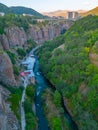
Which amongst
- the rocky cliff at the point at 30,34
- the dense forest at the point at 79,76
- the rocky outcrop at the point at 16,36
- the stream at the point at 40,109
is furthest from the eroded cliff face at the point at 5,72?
the rocky outcrop at the point at 16,36

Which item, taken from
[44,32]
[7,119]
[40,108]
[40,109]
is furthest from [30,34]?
[7,119]

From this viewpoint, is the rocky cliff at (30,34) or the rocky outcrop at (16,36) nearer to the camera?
the rocky cliff at (30,34)

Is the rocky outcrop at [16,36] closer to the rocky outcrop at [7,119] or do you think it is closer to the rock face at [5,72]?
the rock face at [5,72]

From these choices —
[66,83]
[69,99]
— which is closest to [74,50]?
[66,83]

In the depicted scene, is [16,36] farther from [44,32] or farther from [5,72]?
[5,72]

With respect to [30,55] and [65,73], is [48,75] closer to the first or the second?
[65,73]

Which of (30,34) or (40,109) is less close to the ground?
(30,34)
